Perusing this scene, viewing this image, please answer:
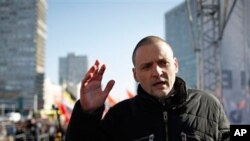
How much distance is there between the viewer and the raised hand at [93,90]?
6.81ft

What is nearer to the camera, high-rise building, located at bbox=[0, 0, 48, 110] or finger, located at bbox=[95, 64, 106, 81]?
finger, located at bbox=[95, 64, 106, 81]

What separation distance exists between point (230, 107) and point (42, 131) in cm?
1168

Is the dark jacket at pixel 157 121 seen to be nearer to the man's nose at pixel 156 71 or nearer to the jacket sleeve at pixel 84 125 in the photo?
the jacket sleeve at pixel 84 125

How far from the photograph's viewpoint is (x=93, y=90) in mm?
2096

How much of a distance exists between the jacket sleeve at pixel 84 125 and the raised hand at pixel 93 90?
28mm

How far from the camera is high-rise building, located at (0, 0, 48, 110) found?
143 meters

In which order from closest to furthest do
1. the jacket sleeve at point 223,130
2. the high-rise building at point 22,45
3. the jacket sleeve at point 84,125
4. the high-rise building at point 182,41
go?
the jacket sleeve at point 84,125
the jacket sleeve at point 223,130
the high-rise building at point 182,41
the high-rise building at point 22,45

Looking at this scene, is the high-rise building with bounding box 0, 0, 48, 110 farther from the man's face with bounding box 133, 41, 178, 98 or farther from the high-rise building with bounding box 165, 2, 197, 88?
the man's face with bounding box 133, 41, 178, 98

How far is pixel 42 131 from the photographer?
17719 millimetres

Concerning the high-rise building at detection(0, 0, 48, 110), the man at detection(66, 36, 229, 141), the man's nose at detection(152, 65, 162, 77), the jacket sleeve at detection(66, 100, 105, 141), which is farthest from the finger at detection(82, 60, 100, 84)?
the high-rise building at detection(0, 0, 48, 110)

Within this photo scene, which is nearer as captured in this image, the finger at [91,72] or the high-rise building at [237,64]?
the finger at [91,72]

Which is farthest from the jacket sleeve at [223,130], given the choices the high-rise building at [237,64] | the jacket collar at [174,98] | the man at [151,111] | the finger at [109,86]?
the high-rise building at [237,64]

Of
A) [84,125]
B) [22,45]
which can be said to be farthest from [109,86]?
[22,45]

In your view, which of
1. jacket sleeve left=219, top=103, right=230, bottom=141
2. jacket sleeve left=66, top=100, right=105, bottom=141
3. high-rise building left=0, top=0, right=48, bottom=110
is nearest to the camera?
jacket sleeve left=66, top=100, right=105, bottom=141
